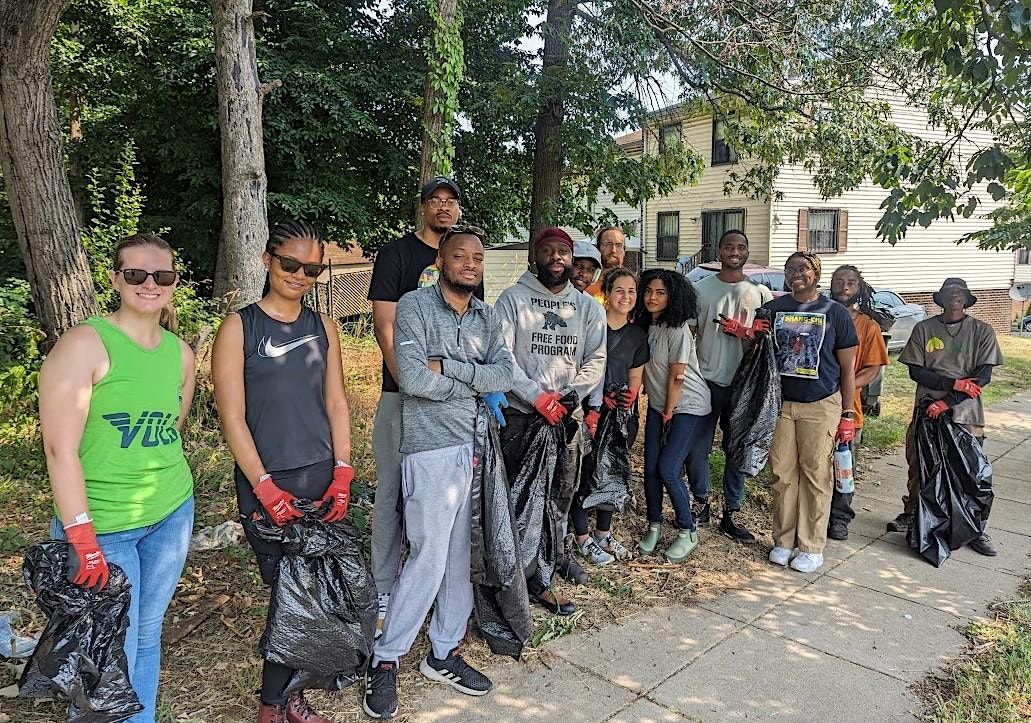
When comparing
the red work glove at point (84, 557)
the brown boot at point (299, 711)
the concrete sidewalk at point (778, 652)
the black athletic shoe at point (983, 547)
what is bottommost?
the concrete sidewalk at point (778, 652)

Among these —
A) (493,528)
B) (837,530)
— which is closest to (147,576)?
(493,528)

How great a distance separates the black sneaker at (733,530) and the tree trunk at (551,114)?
15.5ft

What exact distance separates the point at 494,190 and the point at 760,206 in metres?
10.7

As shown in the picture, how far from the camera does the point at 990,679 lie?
3.07 m

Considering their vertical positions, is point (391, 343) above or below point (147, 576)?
above

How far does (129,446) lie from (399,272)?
1357mm

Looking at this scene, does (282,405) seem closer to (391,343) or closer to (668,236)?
(391,343)

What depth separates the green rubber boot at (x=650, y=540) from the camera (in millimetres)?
4406

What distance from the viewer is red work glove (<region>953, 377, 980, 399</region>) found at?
14.6 ft

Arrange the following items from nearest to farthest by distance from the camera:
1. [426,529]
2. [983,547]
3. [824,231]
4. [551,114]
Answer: [426,529], [983,547], [551,114], [824,231]

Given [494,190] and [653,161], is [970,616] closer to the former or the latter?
[653,161]

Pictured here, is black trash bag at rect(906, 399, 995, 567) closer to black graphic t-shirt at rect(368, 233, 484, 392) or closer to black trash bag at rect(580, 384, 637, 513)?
black trash bag at rect(580, 384, 637, 513)

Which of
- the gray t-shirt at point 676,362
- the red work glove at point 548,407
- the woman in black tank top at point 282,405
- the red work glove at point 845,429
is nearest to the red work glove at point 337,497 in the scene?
the woman in black tank top at point 282,405

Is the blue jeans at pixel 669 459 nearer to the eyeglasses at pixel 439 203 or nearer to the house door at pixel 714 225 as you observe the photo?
the eyeglasses at pixel 439 203
